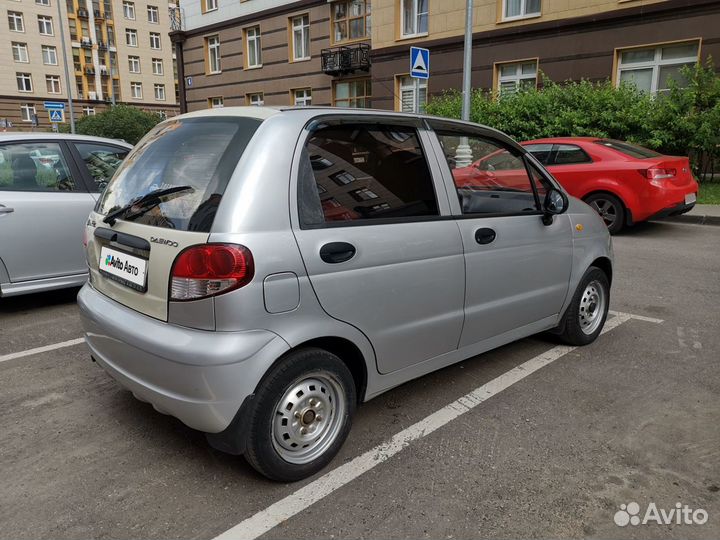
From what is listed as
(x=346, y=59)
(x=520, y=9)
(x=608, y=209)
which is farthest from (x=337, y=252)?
(x=346, y=59)

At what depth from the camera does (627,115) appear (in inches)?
502

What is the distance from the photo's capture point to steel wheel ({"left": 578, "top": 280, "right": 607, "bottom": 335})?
430 cm

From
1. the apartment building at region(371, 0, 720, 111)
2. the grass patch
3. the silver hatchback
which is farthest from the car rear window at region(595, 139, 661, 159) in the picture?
the silver hatchback

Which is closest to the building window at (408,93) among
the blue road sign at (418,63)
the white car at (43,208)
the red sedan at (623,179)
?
the blue road sign at (418,63)

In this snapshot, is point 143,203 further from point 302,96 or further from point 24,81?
point 24,81

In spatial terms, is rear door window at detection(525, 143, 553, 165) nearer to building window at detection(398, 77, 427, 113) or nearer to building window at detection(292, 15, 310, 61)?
building window at detection(398, 77, 427, 113)

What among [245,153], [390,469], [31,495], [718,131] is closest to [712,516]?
[390,469]

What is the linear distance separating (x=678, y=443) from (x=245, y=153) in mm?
2622

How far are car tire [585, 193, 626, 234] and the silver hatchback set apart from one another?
638 cm

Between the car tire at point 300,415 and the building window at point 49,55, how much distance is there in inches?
2459

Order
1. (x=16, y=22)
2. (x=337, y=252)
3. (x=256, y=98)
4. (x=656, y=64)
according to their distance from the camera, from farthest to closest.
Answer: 1. (x=16, y=22)
2. (x=256, y=98)
3. (x=656, y=64)
4. (x=337, y=252)

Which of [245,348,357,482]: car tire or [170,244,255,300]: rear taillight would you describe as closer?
[170,244,255,300]: rear taillight

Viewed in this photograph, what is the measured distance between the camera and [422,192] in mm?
3127

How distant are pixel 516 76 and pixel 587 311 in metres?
15.3
